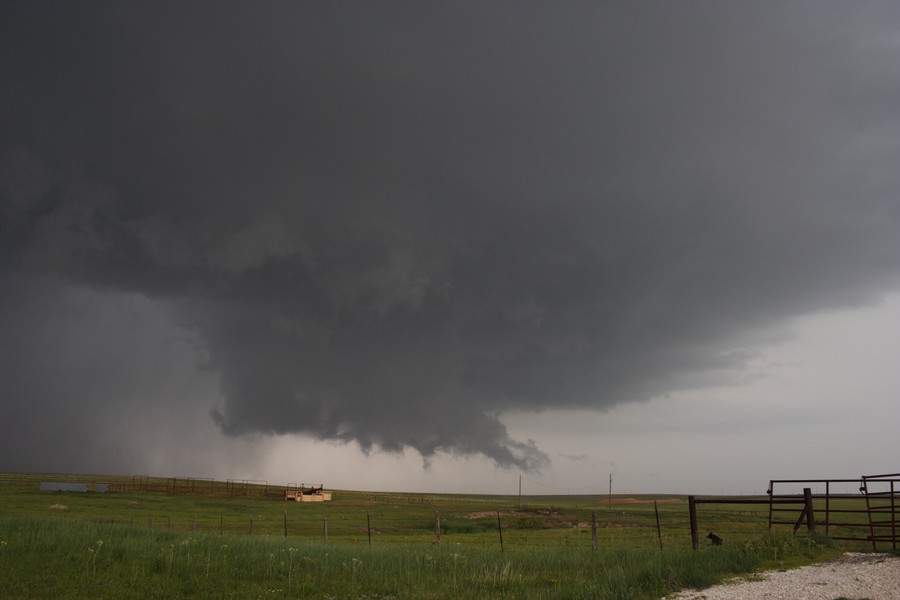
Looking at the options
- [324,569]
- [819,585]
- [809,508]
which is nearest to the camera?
[819,585]

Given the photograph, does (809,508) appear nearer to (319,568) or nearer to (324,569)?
(324,569)

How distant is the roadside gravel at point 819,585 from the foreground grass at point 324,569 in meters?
1.00

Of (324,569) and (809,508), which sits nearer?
(324,569)

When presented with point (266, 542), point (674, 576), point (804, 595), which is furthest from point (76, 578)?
point (804, 595)

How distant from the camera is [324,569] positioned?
19844mm

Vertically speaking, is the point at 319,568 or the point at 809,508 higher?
the point at 809,508

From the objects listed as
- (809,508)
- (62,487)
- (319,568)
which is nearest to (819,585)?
(809,508)

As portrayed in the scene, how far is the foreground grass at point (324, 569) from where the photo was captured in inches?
639

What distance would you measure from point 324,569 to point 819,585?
46.0 ft

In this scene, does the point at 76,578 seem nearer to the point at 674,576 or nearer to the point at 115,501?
the point at 674,576

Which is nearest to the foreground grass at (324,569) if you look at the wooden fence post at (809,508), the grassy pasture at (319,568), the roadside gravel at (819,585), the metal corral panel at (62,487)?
the grassy pasture at (319,568)

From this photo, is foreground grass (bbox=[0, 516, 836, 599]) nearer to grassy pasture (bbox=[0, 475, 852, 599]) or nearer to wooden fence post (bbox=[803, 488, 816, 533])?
grassy pasture (bbox=[0, 475, 852, 599])

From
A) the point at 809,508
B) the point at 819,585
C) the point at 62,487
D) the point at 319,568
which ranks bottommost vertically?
the point at 62,487

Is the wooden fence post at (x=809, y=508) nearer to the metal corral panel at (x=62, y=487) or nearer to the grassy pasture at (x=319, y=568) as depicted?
the grassy pasture at (x=319, y=568)
